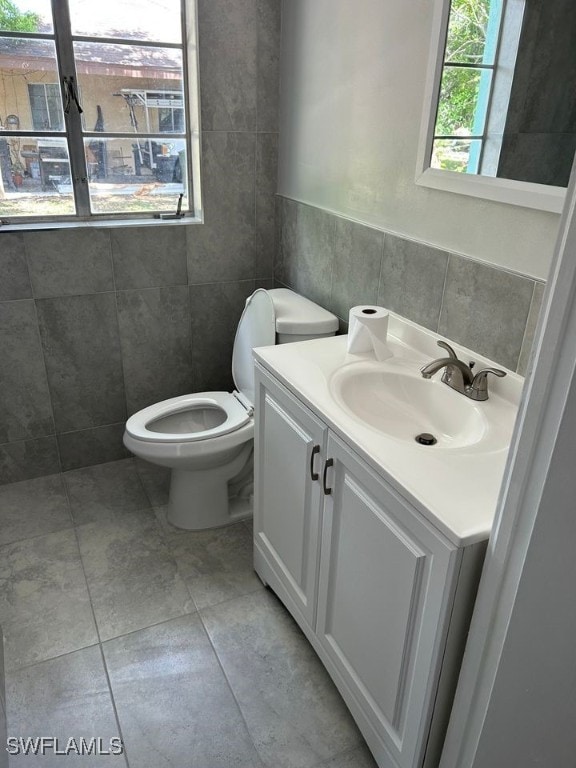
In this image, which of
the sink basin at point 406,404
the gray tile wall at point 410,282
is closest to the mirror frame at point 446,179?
the gray tile wall at point 410,282

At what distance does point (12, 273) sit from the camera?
222 cm

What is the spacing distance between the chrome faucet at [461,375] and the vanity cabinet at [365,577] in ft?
1.03

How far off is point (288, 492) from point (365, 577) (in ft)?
1.30

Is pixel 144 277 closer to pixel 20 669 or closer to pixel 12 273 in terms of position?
pixel 12 273

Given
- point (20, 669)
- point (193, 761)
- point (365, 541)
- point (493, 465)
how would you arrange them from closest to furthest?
1. point (493, 465)
2. point (365, 541)
3. point (193, 761)
4. point (20, 669)

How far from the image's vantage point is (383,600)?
4.10 feet

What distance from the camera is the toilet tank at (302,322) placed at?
2.05 meters

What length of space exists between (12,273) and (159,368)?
72cm

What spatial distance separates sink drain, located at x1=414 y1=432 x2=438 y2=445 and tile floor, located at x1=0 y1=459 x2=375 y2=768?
78 cm

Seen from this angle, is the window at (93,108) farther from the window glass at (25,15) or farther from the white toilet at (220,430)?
the white toilet at (220,430)

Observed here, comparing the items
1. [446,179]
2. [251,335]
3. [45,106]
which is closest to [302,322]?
[251,335]

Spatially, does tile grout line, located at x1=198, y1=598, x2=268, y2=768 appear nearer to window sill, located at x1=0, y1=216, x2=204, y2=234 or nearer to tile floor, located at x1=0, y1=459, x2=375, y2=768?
tile floor, located at x1=0, y1=459, x2=375, y2=768

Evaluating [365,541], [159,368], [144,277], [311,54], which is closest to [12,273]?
[144,277]

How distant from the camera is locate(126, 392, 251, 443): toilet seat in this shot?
2.05m
